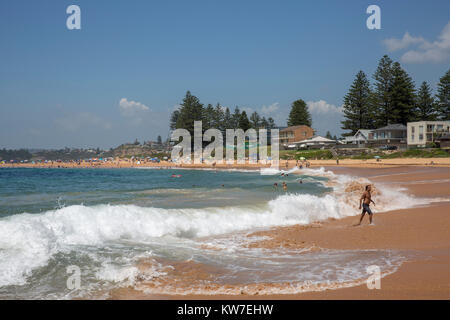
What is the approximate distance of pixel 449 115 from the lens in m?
64.1

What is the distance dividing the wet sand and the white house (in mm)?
45010

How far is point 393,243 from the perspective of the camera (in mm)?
8328

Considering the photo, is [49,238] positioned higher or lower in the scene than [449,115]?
lower

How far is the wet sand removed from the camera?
514 centimetres

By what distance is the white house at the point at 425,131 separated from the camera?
53647mm

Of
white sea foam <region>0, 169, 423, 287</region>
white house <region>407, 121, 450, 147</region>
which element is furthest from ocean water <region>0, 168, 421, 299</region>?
white house <region>407, 121, 450, 147</region>

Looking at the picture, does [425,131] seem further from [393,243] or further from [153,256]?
[153,256]

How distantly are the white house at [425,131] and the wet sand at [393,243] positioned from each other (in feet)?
148

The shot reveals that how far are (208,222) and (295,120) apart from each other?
83601mm

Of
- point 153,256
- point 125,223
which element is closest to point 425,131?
point 125,223

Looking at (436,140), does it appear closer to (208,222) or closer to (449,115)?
(449,115)

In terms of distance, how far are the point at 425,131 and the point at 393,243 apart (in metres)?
53.4

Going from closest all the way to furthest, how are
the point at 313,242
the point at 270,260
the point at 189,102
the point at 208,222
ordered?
the point at 270,260 → the point at 313,242 → the point at 208,222 → the point at 189,102

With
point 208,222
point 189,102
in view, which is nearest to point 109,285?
point 208,222
